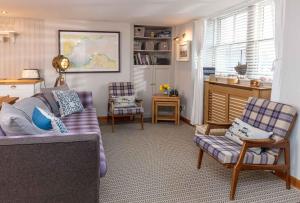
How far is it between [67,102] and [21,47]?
6.69 ft

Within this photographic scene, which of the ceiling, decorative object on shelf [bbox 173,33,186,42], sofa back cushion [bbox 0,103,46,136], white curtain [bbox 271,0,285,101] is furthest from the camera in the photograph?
decorative object on shelf [bbox 173,33,186,42]

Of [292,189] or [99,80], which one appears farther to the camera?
[99,80]

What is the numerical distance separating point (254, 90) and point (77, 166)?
8.10 ft

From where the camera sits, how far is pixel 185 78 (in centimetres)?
581

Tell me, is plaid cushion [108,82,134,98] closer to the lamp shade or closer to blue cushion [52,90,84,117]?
the lamp shade

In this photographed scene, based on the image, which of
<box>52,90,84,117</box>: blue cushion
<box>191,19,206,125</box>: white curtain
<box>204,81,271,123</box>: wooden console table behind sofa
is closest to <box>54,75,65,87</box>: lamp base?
<box>52,90,84,117</box>: blue cushion

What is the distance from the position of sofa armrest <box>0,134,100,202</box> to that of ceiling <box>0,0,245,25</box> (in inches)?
A: 103

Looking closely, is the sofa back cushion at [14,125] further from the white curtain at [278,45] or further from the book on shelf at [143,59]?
the book on shelf at [143,59]

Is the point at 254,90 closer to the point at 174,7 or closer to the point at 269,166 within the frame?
the point at 269,166

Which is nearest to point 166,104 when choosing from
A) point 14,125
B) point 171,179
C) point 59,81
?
point 59,81

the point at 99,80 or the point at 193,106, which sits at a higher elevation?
the point at 99,80

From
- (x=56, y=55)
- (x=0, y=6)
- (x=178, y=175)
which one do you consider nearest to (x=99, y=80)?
(x=56, y=55)

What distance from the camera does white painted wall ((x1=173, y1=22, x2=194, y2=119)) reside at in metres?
5.52

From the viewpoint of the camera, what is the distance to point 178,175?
3.03 metres
